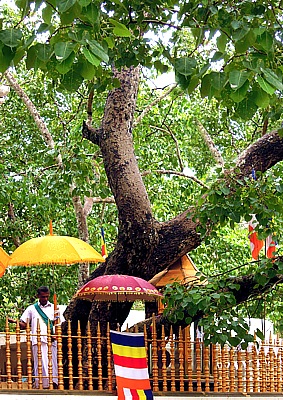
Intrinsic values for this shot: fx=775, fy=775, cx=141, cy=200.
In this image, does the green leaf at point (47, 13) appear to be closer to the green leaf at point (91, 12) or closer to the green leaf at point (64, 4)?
the green leaf at point (91, 12)

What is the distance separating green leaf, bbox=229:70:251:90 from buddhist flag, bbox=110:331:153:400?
4.13 meters

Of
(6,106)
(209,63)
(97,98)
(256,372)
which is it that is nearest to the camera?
(209,63)

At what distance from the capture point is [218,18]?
20.0 feet


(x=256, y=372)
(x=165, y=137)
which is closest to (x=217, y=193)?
(x=256, y=372)

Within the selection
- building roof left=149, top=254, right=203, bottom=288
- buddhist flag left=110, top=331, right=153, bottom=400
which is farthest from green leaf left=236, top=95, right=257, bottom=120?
building roof left=149, top=254, right=203, bottom=288

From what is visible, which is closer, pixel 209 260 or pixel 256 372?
pixel 256 372

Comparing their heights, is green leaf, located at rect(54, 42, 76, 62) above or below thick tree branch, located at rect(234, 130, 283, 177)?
below

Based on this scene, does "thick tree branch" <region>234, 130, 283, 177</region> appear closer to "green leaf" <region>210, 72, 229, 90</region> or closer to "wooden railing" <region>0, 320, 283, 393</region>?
"wooden railing" <region>0, 320, 283, 393</region>

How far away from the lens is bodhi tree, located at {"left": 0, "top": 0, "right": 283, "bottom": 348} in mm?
4035

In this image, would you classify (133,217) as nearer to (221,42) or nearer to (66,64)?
(221,42)

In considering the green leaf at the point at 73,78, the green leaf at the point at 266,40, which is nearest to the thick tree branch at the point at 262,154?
the green leaf at the point at 266,40

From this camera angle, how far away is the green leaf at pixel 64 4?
3.70 meters

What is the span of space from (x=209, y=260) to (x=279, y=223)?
774 centimetres

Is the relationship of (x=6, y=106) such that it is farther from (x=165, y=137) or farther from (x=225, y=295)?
(x=225, y=295)
